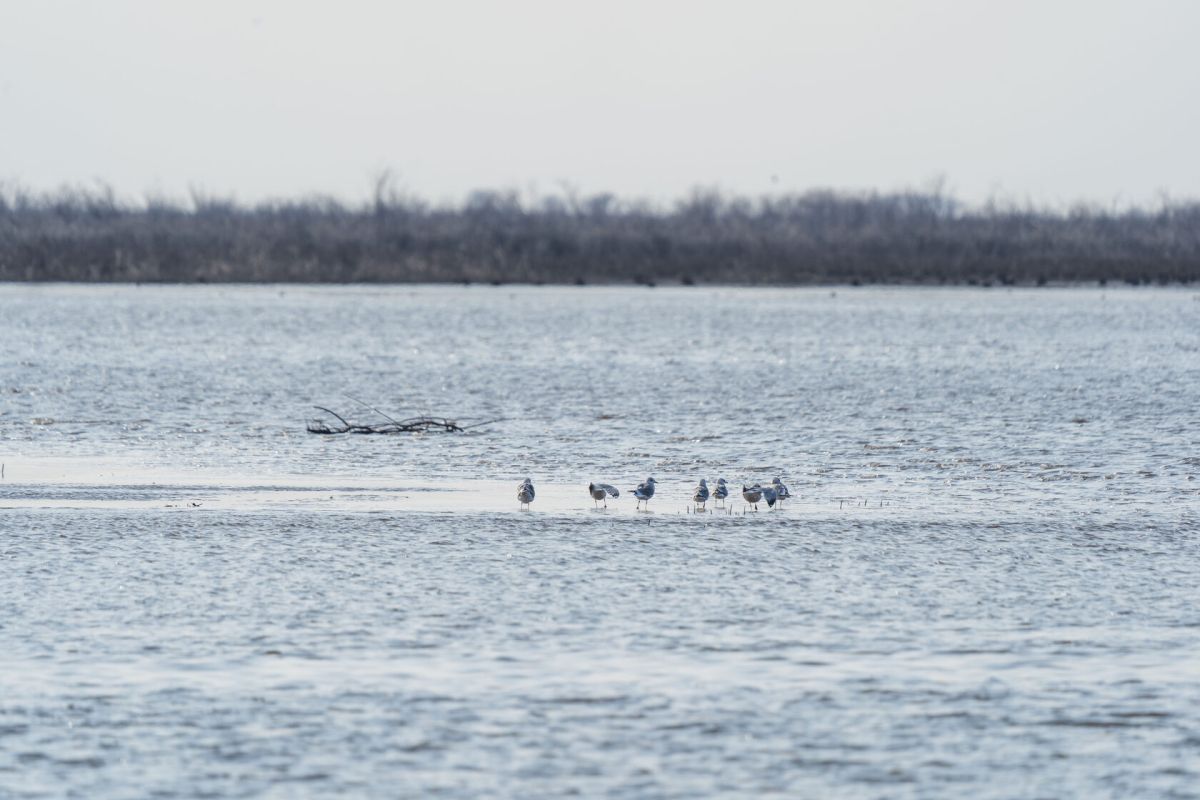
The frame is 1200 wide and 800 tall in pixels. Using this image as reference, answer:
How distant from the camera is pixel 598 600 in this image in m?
9.98

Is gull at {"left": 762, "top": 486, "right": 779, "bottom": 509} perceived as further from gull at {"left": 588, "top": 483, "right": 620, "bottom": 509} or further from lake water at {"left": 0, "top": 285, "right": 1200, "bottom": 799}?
gull at {"left": 588, "top": 483, "right": 620, "bottom": 509}

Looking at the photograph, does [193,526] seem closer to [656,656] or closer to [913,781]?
[656,656]

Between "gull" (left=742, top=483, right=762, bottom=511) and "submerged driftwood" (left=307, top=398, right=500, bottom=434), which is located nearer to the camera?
"gull" (left=742, top=483, right=762, bottom=511)

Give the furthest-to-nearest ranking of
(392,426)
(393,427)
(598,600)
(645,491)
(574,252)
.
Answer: (574,252) < (392,426) < (393,427) < (645,491) < (598,600)

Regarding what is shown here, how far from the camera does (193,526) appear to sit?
40.6 ft

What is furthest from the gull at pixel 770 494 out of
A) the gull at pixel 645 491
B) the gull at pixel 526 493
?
the gull at pixel 526 493

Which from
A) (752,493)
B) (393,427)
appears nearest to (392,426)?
(393,427)

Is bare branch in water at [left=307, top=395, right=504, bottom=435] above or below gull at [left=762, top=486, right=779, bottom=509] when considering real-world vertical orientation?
above

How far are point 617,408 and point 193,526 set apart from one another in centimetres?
1008

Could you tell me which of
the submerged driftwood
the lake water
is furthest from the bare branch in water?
the lake water

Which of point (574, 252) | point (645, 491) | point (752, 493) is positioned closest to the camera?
point (752, 493)

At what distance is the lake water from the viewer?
7.18 metres

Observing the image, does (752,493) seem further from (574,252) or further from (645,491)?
→ (574,252)

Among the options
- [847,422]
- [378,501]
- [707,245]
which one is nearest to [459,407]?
[847,422]
